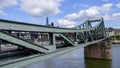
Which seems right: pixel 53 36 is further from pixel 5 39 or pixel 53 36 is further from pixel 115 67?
pixel 115 67

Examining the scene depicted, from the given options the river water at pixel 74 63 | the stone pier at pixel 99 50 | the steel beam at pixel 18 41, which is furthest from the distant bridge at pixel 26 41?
the stone pier at pixel 99 50

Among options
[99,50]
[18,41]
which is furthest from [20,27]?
[99,50]

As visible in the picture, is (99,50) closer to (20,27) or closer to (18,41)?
(20,27)

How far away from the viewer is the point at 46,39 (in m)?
13.4

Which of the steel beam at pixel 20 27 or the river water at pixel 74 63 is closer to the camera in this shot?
the steel beam at pixel 20 27

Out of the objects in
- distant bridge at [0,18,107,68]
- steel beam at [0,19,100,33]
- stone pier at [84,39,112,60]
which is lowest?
stone pier at [84,39,112,60]

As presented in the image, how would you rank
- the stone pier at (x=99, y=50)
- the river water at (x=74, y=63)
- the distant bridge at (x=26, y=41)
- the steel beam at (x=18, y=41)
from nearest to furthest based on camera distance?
1. the steel beam at (x=18, y=41)
2. the distant bridge at (x=26, y=41)
3. the river water at (x=74, y=63)
4. the stone pier at (x=99, y=50)

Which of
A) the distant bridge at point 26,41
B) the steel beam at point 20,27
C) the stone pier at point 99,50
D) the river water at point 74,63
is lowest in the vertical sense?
the river water at point 74,63

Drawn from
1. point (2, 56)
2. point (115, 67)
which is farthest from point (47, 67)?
point (2, 56)

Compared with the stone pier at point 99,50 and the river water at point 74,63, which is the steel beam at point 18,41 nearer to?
the river water at point 74,63

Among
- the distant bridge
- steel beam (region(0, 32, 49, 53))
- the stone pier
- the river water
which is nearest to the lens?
steel beam (region(0, 32, 49, 53))

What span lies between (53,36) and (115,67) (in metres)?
19.3

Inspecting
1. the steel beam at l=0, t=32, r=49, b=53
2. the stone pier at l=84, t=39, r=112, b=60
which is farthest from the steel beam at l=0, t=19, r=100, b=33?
the stone pier at l=84, t=39, r=112, b=60

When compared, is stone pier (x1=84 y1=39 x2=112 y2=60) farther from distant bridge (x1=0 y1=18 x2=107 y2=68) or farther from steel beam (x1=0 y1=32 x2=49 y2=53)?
steel beam (x1=0 y1=32 x2=49 y2=53)
